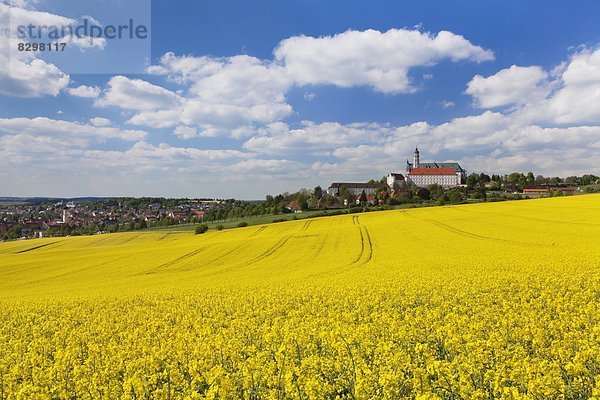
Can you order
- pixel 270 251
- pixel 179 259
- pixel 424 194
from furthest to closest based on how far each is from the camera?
pixel 424 194
pixel 270 251
pixel 179 259

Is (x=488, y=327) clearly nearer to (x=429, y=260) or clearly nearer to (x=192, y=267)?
(x=429, y=260)

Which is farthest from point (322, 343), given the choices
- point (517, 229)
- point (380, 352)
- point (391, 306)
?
point (517, 229)

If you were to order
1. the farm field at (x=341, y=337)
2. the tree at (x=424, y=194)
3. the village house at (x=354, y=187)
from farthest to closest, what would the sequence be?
the village house at (x=354, y=187) < the tree at (x=424, y=194) < the farm field at (x=341, y=337)

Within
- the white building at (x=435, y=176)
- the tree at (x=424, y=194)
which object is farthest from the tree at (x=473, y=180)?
the tree at (x=424, y=194)

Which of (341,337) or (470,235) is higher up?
(341,337)

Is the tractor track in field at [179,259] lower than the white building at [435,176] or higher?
lower

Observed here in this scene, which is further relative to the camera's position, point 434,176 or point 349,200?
point 434,176

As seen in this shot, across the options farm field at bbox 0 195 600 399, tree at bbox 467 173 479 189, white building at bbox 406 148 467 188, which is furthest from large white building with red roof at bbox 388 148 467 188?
farm field at bbox 0 195 600 399

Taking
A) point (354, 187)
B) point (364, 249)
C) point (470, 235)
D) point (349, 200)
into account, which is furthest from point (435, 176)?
point (364, 249)

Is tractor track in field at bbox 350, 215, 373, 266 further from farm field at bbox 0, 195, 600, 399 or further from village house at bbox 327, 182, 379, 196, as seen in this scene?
village house at bbox 327, 182, 379, 196

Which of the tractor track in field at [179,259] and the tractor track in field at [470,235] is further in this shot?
the tractor track in field at [179,259]

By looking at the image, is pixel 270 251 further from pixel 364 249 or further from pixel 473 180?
pixel 473 180

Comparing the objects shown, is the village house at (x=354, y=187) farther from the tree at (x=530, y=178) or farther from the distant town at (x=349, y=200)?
the tree at (x=530, y=178)

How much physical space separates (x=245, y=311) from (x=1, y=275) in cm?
3118
